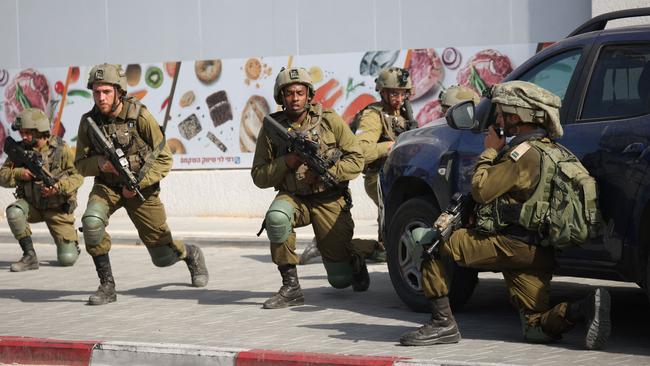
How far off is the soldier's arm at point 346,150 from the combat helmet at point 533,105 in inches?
95.1

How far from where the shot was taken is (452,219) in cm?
765

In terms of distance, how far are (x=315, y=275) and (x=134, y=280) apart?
168 centimetres

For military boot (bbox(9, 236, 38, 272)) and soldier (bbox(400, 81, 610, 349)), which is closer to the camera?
soldier (bbox(400, 81, 610, 349))

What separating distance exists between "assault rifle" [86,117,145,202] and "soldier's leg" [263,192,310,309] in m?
1.26

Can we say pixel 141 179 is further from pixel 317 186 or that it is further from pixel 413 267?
pixel 413 267

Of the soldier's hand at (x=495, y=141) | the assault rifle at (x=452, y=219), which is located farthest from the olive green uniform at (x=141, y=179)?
the soldier's hand at (x=495, y=141)

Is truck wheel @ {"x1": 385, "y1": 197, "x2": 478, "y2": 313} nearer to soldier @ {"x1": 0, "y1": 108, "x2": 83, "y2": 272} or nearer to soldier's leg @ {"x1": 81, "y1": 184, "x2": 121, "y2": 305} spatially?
soldier's leg @ {"x1": 81, "y1": 184, "x2": 121, "y2": 305}

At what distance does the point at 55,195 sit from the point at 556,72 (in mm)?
6555

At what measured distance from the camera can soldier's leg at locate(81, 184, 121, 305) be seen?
1027cm

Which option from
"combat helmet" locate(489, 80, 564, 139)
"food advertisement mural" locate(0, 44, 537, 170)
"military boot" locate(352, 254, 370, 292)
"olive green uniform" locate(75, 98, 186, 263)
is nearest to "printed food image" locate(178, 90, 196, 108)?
"food advertisement mural" locate(0, 44, 537, 170)

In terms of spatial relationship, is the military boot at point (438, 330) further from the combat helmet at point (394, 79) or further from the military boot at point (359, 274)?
the combat helmet at point (394, 79)

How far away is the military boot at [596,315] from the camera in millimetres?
7090

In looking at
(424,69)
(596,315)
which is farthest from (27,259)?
(596,315)

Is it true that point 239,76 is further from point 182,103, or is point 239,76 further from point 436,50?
point 436,50
